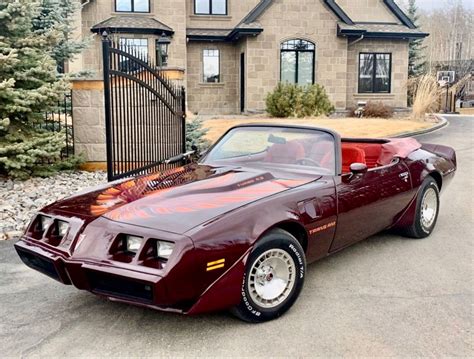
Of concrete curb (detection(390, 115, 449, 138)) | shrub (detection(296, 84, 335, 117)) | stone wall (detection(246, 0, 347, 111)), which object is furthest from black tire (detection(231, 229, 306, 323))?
stone wall (detection(246, 0, 347, 111))

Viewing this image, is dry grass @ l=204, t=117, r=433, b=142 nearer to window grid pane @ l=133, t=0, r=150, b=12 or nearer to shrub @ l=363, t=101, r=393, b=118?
shrub @ l=363, t=101, r=393, b=118

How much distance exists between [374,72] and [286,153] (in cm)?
2013

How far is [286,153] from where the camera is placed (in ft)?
16.2

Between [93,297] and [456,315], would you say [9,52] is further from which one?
[456,315]

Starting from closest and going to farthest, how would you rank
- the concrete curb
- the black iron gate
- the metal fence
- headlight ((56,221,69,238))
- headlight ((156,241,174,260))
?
headlight ((156,241,174,260)) < headlight ((56,221,69,238)) < the black iron gate < the metal fence < the concrete curb

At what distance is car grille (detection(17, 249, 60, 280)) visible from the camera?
3641mm

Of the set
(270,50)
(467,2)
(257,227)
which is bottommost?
(257,227)

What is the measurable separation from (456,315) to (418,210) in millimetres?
1994

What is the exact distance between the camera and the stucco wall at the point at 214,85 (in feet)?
76.4

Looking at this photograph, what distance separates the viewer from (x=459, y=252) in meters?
5.36

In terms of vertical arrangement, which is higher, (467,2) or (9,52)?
(467,2)

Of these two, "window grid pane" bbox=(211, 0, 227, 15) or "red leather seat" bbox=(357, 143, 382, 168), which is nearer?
"red leather seat" bbox=(357, 143, 382, 168)

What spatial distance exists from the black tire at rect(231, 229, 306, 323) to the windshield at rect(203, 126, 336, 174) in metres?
1.07

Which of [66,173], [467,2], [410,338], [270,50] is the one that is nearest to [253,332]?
[410,338]
